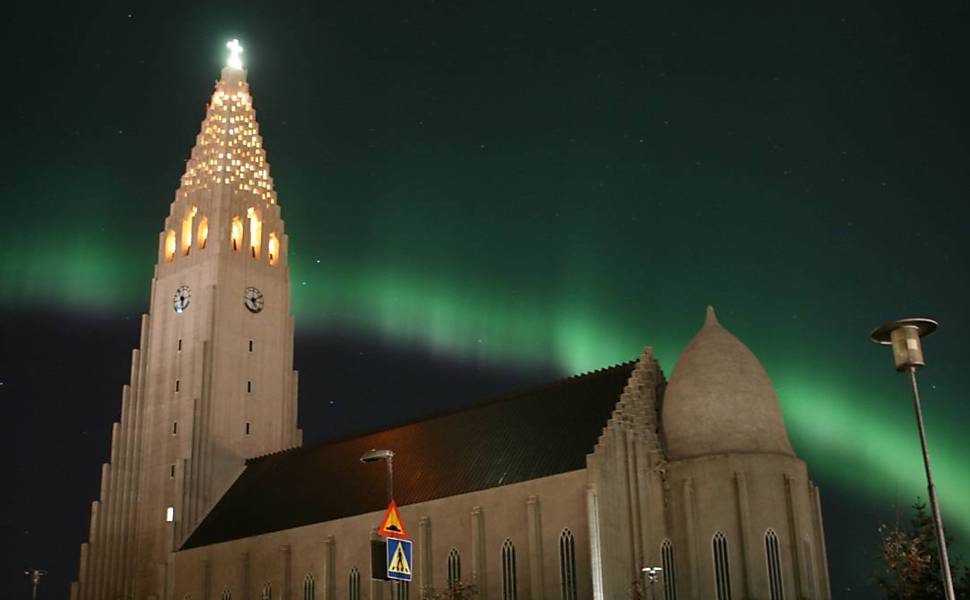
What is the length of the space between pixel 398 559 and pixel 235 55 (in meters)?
80.7

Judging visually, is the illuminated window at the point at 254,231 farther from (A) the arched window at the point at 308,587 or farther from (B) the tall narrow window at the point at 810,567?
(B) the tall narrow window at the point at 810,567

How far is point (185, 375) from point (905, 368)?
72166 mm

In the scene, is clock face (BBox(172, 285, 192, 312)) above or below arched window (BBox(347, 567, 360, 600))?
above

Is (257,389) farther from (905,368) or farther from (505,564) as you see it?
(905,368)

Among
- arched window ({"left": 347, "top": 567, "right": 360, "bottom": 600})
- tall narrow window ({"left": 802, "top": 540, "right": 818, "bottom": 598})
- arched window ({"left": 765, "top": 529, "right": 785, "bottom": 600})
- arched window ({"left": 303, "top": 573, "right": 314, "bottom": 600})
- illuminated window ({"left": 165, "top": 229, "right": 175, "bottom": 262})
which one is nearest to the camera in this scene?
arched window ({"left": 765, "top": 529, "right": 785, "bottom": 600})

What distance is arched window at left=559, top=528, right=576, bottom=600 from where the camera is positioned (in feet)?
210

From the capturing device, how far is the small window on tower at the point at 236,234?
9806cm

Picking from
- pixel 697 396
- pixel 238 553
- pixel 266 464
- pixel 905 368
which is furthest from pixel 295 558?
pixel 905 368

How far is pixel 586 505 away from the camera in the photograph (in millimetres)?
63531

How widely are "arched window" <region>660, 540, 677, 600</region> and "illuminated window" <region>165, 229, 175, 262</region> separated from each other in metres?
50.1

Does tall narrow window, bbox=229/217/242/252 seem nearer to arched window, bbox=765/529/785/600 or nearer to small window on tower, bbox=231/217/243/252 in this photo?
small window on tower, bbox=231/217/243/252

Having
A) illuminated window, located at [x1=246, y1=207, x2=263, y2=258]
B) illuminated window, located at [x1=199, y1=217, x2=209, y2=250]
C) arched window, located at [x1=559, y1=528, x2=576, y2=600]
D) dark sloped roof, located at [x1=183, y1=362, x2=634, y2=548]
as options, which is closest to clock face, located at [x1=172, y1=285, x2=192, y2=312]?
illuminated window, located at [x1=199, y1=217, x2=209, y2=250]

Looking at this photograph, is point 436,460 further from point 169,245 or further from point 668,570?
point 169,245

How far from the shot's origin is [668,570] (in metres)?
66.6
